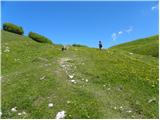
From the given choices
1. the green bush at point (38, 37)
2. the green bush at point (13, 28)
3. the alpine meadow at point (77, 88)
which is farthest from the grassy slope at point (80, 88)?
the green bush at point (13, 28)

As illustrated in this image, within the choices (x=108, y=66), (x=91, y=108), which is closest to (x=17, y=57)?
(x=108, y=66)

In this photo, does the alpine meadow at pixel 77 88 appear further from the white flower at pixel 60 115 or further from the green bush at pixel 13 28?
the green bush at pixel 13 28

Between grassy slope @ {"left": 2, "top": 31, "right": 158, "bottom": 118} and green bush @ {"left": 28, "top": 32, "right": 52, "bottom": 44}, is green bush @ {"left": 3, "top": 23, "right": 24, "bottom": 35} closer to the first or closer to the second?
green bush @ {"left": 28, "top": 32, "right": 52, "bottom": 44}

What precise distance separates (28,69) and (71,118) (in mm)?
13467

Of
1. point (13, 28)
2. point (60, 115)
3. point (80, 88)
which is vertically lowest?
point (60, 115)

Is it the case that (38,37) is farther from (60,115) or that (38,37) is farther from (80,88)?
(60,115)

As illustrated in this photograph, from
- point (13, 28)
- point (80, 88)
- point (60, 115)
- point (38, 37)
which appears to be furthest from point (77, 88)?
point (13, 28)

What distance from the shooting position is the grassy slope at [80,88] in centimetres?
2434

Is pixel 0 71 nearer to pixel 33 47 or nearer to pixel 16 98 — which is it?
pixel 16 98

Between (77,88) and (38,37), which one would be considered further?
(38,37)

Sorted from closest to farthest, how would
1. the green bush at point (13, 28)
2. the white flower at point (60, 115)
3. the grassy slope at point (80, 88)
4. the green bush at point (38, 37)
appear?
the white flower at point (60, 115) < the grassy slope at point (80, 88) < the green bush at point (38, 37) < the green bush at point (13, 28)

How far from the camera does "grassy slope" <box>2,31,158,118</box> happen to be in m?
24.3

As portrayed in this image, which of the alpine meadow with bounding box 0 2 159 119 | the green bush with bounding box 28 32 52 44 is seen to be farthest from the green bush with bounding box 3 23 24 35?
the alpine meadow with bounding box 0 2 159 119

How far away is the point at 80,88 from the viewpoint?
27.9 m
